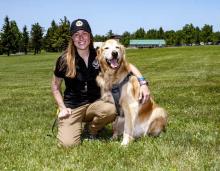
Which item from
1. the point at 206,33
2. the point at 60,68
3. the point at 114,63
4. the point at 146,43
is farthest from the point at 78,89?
the point at 146,43

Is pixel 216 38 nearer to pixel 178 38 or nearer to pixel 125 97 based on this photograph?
pixel 178 38

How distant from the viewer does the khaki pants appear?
7.49m

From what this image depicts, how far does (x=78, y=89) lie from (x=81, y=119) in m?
0.54

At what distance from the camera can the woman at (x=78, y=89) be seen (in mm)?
7441

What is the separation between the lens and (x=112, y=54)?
6.96 m

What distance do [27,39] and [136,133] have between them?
119m

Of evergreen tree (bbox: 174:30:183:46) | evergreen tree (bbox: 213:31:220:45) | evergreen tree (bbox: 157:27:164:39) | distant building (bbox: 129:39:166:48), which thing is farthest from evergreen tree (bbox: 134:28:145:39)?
evergreen tree (bbox: 213:31:220:45)

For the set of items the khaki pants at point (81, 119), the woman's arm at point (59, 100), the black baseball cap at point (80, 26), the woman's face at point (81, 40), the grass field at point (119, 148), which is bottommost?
the grass field at point (119, 148)

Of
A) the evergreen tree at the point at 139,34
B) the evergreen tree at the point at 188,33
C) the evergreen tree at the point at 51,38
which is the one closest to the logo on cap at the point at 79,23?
the evergreen tree at the point at 51,38

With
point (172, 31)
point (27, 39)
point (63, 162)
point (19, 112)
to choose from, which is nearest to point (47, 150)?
point (63, 162)

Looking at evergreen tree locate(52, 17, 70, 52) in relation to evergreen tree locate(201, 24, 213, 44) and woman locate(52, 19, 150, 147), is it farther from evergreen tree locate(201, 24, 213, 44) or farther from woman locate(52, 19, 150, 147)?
woman locate(52, 19, 150, 147)

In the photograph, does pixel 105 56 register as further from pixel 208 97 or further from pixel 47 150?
pixel 208 97

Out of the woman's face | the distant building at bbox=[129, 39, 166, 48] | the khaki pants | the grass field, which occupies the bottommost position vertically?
the distant building at bbox=[129, 39, 166, 48]

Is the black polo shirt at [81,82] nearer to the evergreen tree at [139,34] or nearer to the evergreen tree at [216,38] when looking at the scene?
the evergreen tree at [216,38]
